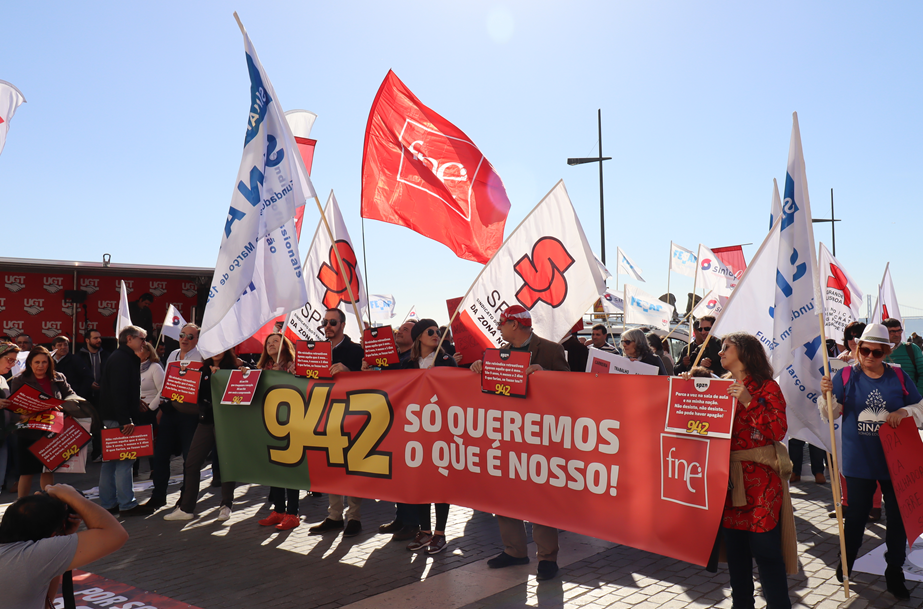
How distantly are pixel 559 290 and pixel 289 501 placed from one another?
11.7 ft

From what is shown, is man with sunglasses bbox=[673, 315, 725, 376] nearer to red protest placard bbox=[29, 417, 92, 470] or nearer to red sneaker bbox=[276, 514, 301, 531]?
red sneaker bbox=[276, 514, 301, 531]

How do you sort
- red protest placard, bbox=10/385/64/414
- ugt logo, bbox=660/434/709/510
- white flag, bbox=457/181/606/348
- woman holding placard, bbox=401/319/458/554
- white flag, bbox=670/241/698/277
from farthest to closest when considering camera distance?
white flag, bbox=670/241/698/277, red protest placard, bbox=10/385/64/414, woman holding placard, bbox=401/319/458/554, white flag, bbox=457/181/606/348, ugt logo, bbox=660/434/709/510

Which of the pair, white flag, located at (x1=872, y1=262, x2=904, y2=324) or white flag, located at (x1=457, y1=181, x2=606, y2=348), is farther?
white flag, located at (x1=872, y1=262, x2=904, y2=324)

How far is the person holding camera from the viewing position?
2.63 meters

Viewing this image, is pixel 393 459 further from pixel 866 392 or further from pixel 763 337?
pixel 866 392

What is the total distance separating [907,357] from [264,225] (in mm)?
6851

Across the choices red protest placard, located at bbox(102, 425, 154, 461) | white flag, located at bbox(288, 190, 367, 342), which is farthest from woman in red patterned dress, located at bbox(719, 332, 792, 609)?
red protest placard, located at bbox(102, 425, 154, 461)

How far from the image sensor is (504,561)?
5.63 meters

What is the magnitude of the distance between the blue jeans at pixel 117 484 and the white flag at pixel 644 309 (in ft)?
35.9

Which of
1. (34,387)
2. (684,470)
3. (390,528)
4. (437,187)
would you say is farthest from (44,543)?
(34,387)

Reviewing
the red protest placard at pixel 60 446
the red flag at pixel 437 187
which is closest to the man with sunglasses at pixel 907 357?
the red flag at pixel 437 187

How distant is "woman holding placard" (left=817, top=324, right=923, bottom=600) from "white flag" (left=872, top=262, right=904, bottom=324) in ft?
17.3

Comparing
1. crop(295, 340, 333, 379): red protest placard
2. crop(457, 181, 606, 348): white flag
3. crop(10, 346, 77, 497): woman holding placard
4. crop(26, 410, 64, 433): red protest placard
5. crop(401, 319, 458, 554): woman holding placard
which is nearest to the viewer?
crop(457, 181, 606, 348): white flag

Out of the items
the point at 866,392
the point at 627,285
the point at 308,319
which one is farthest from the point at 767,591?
the point at 627,285
